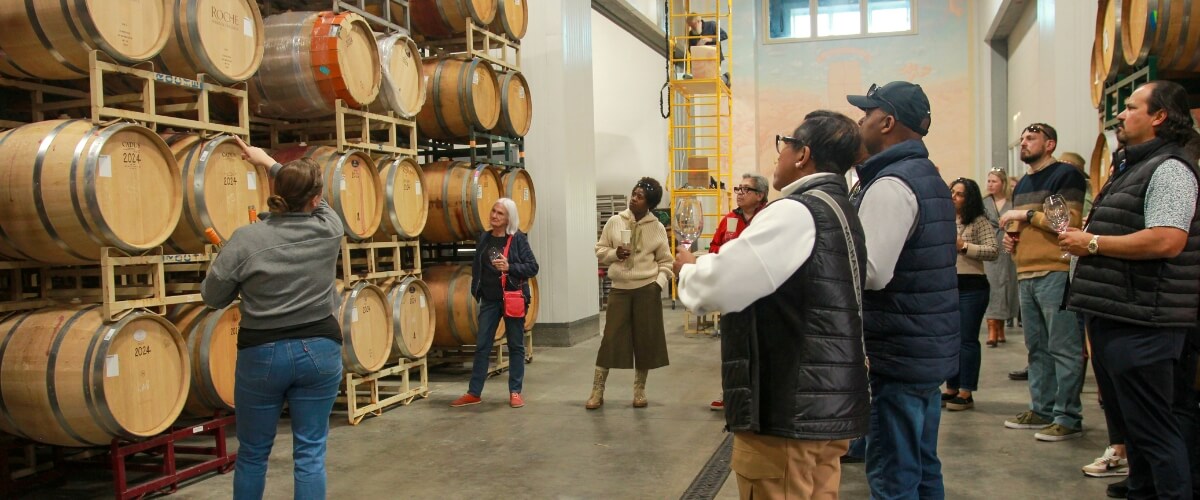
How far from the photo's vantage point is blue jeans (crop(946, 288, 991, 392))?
18.2ft

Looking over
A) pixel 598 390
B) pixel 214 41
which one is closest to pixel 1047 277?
pixel 598 390

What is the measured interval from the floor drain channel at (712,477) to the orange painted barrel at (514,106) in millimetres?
4523

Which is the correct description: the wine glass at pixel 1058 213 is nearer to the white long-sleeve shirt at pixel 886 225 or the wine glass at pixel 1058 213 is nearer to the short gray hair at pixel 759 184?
the white long-sleeve shirt at pixel 886 225

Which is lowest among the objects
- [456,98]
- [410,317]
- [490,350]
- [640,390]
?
[640,390]

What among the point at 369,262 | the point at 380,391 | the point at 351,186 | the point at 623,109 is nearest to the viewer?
the point at 351,186

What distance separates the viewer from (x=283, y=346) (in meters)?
3.14

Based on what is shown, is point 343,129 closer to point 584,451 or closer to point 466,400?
point 466,400

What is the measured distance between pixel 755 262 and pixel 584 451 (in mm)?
3244

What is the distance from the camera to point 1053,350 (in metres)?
4.70

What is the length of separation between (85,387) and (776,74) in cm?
1539

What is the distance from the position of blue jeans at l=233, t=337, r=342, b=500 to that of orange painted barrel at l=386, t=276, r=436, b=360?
3.02 meters

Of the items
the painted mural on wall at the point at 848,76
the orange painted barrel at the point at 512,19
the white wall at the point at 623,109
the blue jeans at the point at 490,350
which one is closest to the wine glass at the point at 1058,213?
the blue jeans at the point at 490,350

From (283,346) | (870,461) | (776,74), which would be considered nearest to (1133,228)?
(870,461)

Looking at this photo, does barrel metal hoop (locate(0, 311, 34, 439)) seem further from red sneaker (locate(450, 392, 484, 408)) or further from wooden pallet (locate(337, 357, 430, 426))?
red sneaker (locate(450, 392, 484, 408))
